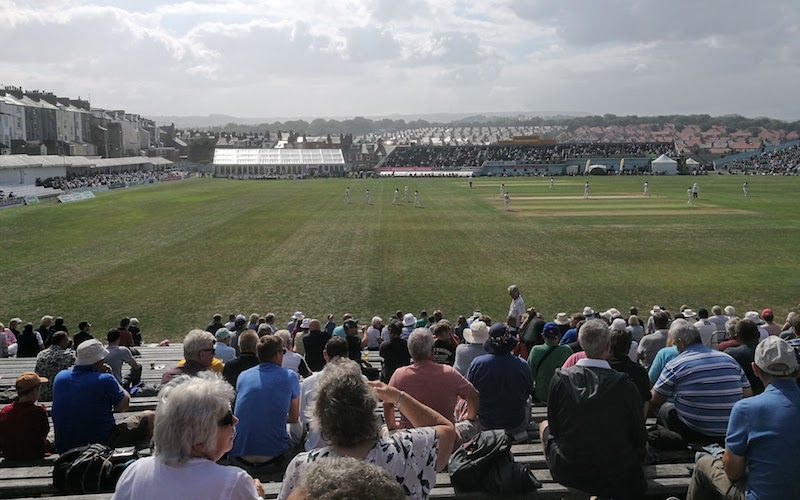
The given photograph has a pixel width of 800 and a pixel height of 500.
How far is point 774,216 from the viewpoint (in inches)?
1497

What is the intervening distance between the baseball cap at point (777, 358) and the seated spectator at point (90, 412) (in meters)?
4.84

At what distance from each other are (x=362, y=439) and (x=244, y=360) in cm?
431

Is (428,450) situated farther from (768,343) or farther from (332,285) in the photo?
(332,285)

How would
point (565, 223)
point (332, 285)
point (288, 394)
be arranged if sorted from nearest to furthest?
point (288, 394), point (332, 285), point (565, 223)

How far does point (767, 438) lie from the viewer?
445cm

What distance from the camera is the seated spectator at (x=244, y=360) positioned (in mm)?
7484

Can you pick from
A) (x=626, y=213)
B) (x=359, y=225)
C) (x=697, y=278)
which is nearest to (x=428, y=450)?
(x=697, y=278)

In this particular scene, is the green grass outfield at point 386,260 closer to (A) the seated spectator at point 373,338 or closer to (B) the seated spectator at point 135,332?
(B) the seated spectator at point 135,332

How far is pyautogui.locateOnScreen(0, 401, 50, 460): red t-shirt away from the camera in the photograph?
6074 millimetres

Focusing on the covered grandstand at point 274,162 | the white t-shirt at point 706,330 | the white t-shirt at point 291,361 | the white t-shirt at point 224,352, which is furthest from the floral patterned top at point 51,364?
the covered grandstand at point 274,162

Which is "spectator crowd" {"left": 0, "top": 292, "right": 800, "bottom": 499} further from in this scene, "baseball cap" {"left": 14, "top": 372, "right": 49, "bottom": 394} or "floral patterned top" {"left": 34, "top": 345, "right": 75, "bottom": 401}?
"floral patterned top" {"left": 34, "top": 345, "right": 75, "bottom": 401}

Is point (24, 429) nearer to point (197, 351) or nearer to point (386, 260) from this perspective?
point (197, 351)

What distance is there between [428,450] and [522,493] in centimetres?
136

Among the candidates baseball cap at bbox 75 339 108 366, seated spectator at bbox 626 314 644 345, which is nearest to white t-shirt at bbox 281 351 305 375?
baseball cap at bbox 75 339 108 366
